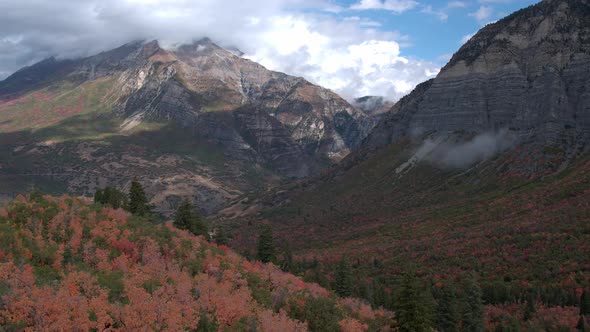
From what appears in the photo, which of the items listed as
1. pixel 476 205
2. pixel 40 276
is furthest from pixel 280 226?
pixel 40 276

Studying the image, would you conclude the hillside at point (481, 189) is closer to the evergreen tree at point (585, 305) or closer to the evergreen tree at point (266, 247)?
the evergreen tree at point (585, 305)

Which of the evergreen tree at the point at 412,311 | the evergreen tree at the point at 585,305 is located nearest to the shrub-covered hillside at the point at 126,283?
the evergreen tree at the point at 412,311

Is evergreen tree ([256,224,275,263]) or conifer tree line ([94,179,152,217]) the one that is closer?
conifer tree line ([94,179,152,217])

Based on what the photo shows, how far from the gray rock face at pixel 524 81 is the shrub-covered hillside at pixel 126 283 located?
113 m

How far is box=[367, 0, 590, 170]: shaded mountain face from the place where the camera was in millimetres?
129000

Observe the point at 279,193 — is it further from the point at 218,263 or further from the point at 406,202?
the point at 218,263

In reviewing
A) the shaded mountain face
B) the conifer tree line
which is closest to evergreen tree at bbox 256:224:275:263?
the conifer tree line

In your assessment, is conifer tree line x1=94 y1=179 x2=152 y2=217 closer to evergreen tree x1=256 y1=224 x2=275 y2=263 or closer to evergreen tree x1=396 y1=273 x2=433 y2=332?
evergreen tree x1=256 y1=224 x2=275 y2=263

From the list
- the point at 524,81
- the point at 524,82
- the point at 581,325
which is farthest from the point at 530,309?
the point at 524,81

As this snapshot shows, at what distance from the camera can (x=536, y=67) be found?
14112 centimetres

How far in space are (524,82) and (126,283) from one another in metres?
142

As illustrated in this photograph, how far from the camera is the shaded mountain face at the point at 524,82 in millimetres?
129000

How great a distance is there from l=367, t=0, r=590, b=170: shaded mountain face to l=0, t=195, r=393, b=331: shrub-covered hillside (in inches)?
4366

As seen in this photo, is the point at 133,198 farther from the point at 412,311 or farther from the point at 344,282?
the point at 412,311
